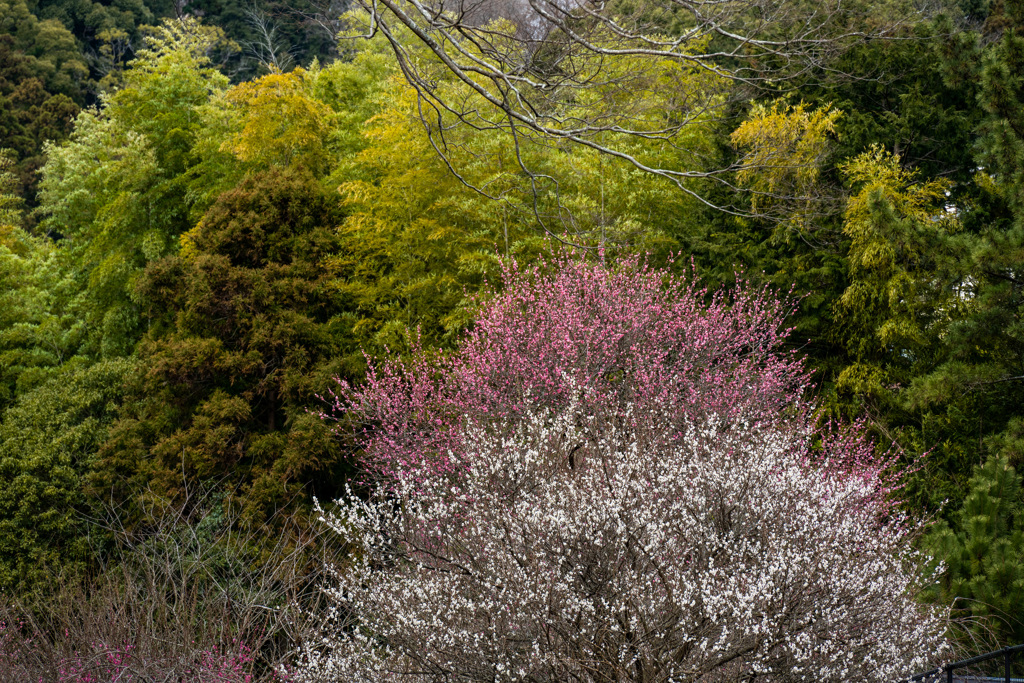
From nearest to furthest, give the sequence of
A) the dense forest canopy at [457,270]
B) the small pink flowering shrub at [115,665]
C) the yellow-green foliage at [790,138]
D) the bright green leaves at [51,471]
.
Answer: the small pink flowering shrub at [115,665] < the dense forest canopy at [457,270] < the yellow-green foliage at [790,138] < the bright green leaves at [51,471]

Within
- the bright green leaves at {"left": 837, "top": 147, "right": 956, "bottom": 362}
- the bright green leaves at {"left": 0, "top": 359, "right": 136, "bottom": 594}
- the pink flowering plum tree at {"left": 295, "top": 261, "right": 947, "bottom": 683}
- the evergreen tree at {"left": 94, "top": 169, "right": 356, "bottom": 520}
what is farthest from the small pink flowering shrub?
the bright green leaves at {"left": 837, "top": 147, "right": 956, "bottom": 362}

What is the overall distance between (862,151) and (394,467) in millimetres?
9672

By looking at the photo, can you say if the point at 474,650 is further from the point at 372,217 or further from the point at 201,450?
the point at 372,217

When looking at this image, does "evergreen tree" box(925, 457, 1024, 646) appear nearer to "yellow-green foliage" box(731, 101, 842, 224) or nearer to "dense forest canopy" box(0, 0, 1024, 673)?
"dense forest canopy" box(0, 0, 1024, 673)

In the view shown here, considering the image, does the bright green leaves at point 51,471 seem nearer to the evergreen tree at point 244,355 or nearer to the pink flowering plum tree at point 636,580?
the evergreen tree at point 244,355

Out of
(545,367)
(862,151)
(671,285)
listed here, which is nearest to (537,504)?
(545,367)

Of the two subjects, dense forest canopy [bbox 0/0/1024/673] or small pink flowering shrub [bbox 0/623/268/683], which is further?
dense forest canopy [bbox 0/0/1024/673]

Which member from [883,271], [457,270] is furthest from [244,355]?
[883,271]

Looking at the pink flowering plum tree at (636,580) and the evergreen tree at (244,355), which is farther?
the evergreen tree at (244,355)

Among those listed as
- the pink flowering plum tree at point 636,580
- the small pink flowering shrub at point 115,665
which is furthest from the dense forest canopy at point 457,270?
the pink flowering plum tree at point 636,580

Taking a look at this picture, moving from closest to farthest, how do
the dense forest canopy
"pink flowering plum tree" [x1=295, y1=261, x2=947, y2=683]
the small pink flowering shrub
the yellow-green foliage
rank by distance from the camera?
"pink flowering plum tree" [x1=295, y1=261, x2=947, y2=683] → the small pink flowering shrub → the dense forest canopy → the yellow-green foliage

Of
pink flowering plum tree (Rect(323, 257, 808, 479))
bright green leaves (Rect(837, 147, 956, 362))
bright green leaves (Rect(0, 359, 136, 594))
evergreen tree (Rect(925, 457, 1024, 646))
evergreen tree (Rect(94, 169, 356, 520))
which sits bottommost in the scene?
bright green leaves (Rect(0, 359, 136, 594))

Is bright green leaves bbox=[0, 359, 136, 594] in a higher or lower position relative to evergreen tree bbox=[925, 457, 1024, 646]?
lower

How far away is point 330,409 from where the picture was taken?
1301 centimetres
